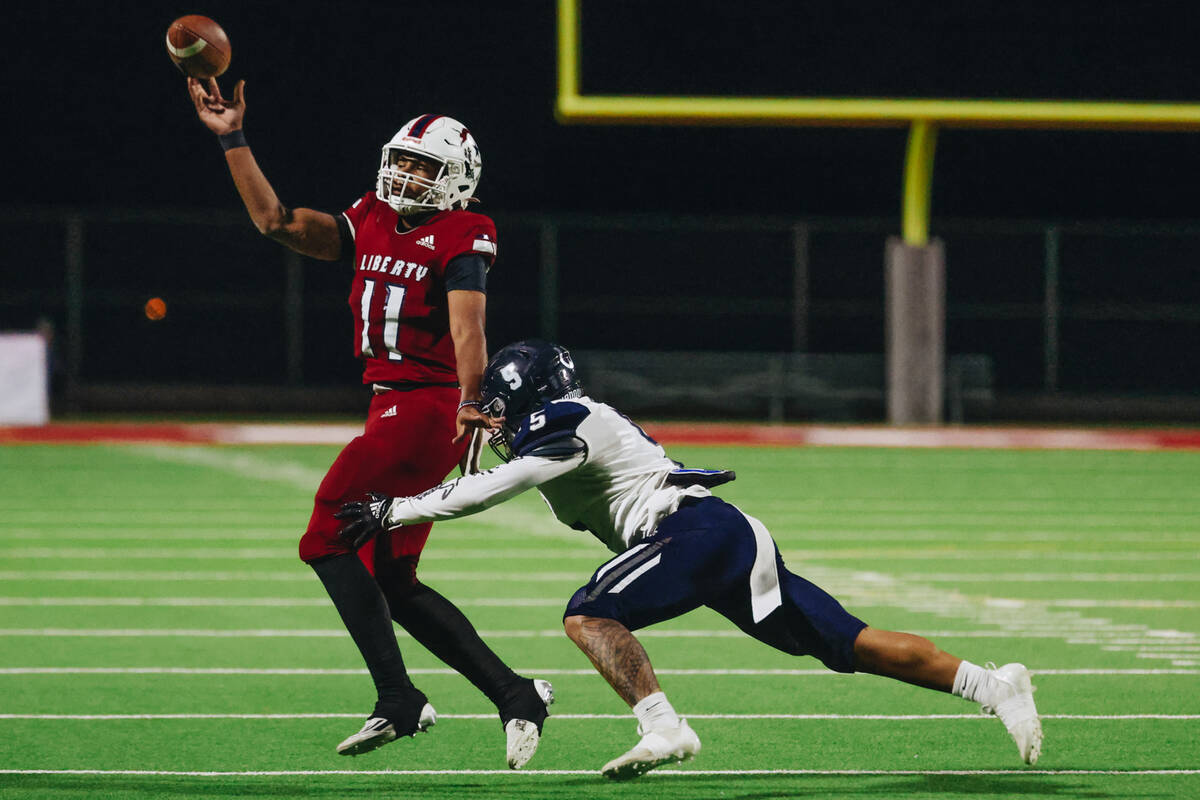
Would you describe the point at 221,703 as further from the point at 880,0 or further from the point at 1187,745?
the point at 880,0

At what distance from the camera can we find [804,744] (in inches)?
253

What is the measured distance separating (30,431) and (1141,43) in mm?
13086

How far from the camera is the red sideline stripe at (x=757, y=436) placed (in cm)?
2256

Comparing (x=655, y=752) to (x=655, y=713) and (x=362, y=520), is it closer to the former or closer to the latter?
(x=655, y=713)

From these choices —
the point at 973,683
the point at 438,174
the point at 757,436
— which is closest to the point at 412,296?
the point at 438,174

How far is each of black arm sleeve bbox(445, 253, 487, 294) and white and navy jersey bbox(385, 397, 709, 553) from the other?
0.55m

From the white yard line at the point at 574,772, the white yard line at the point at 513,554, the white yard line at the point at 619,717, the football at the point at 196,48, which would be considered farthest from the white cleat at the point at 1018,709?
the white yard line at the point at 513,554

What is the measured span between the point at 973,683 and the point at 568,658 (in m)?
2.93

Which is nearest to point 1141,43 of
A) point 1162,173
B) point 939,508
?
point 939,508

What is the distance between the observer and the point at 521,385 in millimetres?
5730

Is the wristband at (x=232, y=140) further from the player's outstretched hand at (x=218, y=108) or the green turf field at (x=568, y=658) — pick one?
the green turf field at (x=568, y=658)

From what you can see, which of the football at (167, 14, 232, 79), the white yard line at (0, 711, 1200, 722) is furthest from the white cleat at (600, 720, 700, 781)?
the football at (167, 14, 232, 79)

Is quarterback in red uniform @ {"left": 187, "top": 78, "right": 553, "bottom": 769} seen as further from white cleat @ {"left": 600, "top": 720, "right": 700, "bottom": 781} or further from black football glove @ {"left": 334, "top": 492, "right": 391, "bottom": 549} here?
white cleat @ {"left": 600, "top": 720, "right": 700, "bottom": 781}

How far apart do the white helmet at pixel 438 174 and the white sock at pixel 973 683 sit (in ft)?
6.95
